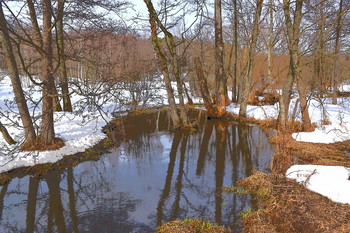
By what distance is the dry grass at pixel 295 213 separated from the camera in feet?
15.4

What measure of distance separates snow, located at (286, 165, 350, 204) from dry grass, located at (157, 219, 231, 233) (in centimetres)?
251

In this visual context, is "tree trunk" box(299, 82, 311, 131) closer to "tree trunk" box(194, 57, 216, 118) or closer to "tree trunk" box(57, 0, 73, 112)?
"tree trunk" box(194, 57, 216, 118)

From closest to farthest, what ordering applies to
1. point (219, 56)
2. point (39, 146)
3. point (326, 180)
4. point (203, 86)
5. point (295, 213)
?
point (295, 213)
point (326, 180)
point (39, 146)
point (203, 86)
point (219, 56)

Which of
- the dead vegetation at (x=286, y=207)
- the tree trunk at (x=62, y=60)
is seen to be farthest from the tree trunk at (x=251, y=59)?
the tree trunk at (x=62, y=60)

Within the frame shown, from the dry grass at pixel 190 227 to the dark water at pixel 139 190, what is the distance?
279 millimetres

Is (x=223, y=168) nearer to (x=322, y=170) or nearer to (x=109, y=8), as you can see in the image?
(x=322, y=170)

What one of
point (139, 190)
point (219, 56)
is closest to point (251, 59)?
point (219, 56)

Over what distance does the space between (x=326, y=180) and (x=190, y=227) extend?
11.5ft

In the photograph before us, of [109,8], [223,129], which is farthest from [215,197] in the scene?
[223,129]

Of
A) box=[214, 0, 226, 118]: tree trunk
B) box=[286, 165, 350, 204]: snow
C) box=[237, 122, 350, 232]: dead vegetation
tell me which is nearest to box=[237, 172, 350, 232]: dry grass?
box=[237, 122, 350, 232]: dead vegetation

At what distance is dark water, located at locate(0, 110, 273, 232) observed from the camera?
18.1 ft

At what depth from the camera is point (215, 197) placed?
641 centimetres

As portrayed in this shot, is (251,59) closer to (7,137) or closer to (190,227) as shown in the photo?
(190,227)

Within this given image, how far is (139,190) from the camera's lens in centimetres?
693
